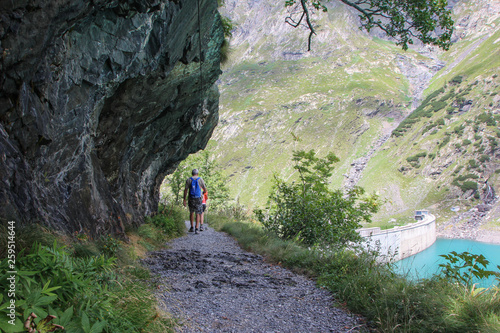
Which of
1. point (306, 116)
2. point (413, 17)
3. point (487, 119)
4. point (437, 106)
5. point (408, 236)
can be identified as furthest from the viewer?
point (306, 116)

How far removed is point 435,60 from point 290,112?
109531 mm

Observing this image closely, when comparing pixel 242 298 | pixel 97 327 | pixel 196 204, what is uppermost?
pixel 196 204

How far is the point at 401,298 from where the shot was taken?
3.67 metres

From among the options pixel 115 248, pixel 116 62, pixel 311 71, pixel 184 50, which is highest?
pixel 311 71

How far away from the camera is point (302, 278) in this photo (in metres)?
5.45

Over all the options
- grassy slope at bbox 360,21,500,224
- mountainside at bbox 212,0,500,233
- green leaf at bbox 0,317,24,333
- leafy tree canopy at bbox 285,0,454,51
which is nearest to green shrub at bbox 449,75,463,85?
mountainside at bbox 212,0,500,233

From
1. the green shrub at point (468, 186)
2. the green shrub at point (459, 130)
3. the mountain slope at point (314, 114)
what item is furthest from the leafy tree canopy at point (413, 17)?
the green shrub at point (459, 130)

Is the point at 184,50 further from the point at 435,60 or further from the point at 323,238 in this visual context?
the point at 435,60

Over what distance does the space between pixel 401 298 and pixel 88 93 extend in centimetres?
583

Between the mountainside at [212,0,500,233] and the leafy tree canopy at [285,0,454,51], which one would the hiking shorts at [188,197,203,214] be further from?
the mountainside at [212,0,500,233]

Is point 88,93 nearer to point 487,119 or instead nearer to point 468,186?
point 468,186

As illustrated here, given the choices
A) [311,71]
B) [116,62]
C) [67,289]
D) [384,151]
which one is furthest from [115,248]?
[311,71]

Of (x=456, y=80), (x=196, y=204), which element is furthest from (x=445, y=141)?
(x=196, y=204)

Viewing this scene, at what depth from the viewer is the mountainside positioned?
8519 cm
